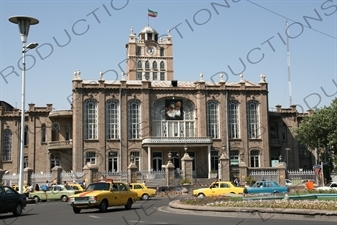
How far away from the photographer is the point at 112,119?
200 ft

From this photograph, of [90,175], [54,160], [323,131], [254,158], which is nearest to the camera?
[90,175]

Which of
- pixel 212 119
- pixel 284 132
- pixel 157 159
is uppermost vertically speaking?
pixel 212 119

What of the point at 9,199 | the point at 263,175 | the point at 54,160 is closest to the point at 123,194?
the point at 9,199

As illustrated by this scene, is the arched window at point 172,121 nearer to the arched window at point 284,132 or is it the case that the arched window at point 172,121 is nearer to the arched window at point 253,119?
the arched window at point 253,119

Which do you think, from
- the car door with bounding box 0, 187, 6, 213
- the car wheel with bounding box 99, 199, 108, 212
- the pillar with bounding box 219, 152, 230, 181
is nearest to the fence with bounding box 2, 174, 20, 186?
the pillar with bounding box 219, 152, 230, 181

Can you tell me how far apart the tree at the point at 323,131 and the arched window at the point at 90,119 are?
22.7 metres

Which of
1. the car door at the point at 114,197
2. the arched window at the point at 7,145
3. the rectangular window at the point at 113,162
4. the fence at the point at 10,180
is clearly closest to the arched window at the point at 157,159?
the rectangular window at the point at 113,162

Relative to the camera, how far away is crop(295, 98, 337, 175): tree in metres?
48.9

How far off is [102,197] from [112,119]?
125ft

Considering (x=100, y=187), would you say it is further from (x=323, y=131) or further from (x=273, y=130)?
(x=273, y=130)

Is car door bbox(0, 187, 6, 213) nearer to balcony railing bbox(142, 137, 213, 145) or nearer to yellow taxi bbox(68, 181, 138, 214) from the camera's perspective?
yellow taxi bbox(68, 181, 138, 214)

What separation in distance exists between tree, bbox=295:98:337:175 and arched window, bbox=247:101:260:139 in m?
10.2

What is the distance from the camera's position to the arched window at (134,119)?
6084 cm

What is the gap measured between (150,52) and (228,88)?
29.2 meters
